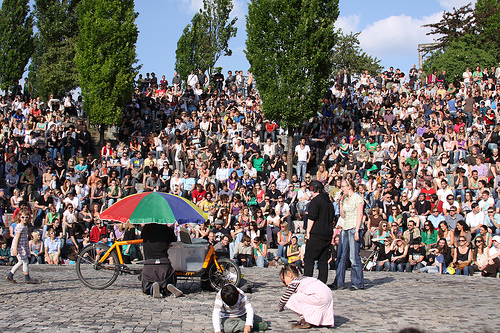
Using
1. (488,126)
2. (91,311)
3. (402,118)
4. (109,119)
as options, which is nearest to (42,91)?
(109,119)

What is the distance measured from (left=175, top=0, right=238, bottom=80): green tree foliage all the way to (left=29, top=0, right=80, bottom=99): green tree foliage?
1144 centimetres

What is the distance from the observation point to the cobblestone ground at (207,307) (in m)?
7.59

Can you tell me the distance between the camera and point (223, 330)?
7184 millimetres

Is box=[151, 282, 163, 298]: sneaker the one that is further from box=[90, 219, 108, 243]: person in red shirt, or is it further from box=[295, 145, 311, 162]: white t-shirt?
box=[295, 145, 311, 162]: white t-shirt

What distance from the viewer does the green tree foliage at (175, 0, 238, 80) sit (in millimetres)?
44000

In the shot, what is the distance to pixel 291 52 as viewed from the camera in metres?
23.0

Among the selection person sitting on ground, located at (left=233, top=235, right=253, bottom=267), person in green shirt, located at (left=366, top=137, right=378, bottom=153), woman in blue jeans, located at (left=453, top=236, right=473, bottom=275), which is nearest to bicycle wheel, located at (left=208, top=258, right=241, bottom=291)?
person sitting on ground, located at (left=233, top=235, right=253, bottom=267)

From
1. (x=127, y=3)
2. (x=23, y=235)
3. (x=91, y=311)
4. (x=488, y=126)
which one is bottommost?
(x=91, y=311)

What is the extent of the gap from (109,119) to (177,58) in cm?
1943

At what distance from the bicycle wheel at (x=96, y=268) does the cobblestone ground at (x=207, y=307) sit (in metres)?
0.18

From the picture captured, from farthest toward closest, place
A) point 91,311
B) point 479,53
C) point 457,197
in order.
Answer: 1. point 479,53
2. point 457,197
3. point 91,311

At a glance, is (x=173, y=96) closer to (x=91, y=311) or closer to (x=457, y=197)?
(x=457, y=197)

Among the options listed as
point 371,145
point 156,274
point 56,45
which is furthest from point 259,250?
point 56,45

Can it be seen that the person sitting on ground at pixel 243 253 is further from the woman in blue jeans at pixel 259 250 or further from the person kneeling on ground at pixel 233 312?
the person kneeling on ground at pixel 233 312
